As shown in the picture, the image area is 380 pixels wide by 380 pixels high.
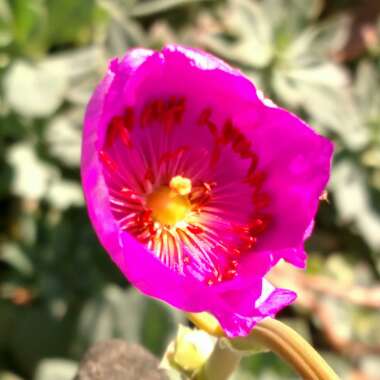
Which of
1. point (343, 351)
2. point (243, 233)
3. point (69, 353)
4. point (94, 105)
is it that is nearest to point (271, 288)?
point (243, 233)

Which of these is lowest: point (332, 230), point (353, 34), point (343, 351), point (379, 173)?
point (343, 351)

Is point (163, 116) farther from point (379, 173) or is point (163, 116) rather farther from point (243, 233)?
point (379, 173)

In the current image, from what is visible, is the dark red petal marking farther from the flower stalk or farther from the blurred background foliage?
the blurred background foliage

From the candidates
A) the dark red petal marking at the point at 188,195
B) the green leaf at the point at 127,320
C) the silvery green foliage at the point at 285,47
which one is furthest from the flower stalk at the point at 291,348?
the silvery green foliage at the point at 285,47

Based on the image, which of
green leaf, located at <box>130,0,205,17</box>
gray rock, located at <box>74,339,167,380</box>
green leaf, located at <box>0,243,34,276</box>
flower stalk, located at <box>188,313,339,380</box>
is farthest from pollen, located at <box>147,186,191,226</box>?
green leaf, located at <box>130,0,205,17</box>

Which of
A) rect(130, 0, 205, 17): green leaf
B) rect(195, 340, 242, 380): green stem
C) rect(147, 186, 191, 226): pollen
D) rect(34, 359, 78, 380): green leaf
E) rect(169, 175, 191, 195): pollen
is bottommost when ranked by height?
rect(34, 359, 78, 380): green leaf

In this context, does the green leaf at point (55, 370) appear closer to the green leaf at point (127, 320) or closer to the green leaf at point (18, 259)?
the green leaf at point (127, 320)

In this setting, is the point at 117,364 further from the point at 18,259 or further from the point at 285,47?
A: the point at 285,47
